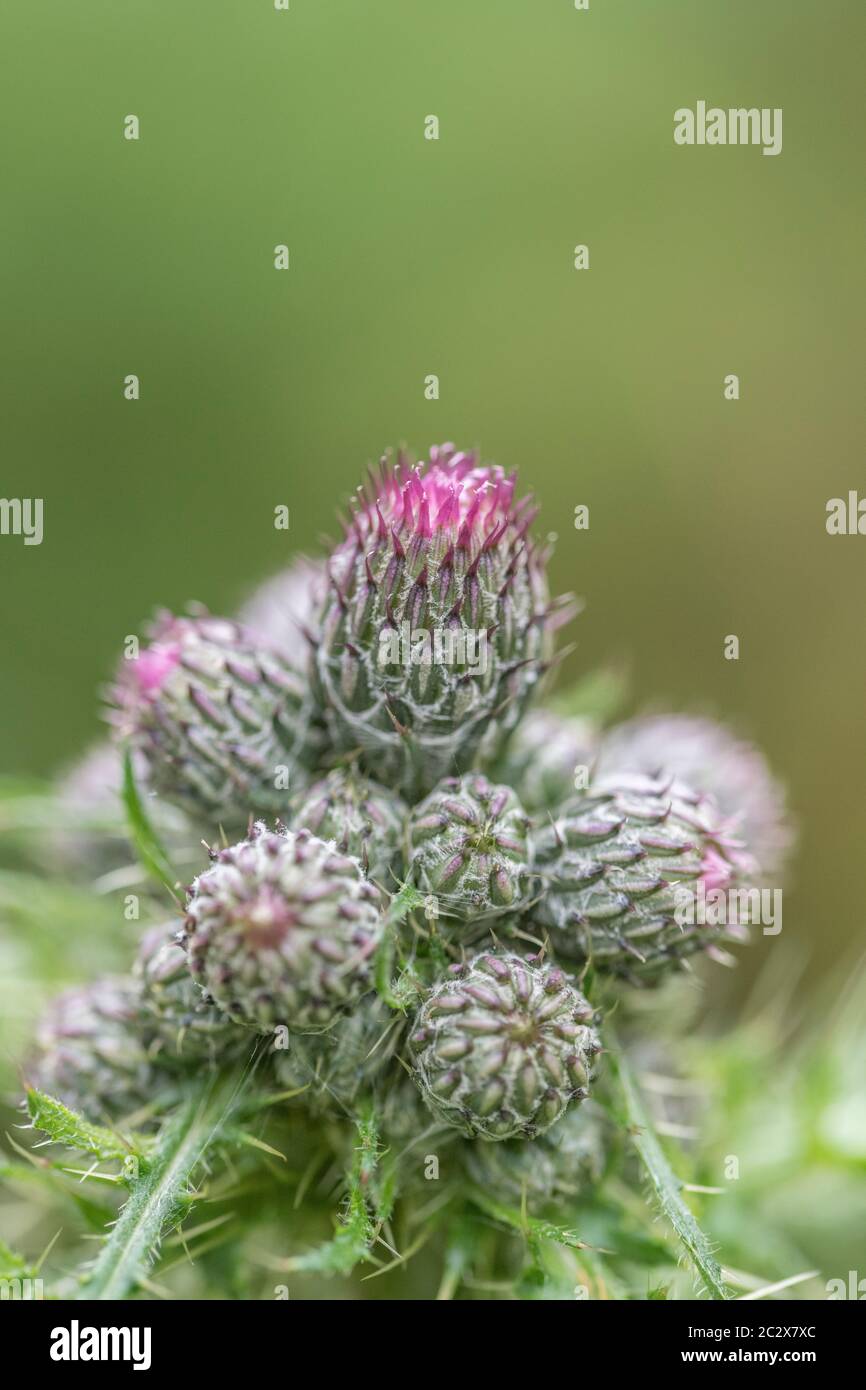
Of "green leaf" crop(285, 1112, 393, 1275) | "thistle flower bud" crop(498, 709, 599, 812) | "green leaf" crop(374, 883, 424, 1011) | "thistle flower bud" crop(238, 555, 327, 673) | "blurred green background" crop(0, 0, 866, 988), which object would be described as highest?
"blurred green background" crop(0, 0, 866, 988)

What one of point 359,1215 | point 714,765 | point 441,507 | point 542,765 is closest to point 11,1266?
point 359,1215

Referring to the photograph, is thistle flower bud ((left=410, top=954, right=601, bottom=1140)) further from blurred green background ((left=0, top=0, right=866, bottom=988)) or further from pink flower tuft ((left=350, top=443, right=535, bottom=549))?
blurred green background ((left=0, top=0, right=866, bottom=988))

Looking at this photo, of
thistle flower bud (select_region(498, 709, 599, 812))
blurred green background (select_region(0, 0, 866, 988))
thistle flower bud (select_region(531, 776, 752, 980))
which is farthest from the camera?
blurred green background (select_region(0, 0, 866, 988))

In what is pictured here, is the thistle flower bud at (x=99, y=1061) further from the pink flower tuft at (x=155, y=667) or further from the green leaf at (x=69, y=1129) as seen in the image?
the pink flower tuft at (x=155, y=667)

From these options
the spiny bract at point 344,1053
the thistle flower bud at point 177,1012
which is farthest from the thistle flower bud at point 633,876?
the thistle flower bud at point 177,1012

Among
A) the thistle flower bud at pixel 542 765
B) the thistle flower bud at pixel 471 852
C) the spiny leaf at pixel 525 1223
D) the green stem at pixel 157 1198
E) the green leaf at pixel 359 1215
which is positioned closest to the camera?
the green leaf at pixel 359 1215

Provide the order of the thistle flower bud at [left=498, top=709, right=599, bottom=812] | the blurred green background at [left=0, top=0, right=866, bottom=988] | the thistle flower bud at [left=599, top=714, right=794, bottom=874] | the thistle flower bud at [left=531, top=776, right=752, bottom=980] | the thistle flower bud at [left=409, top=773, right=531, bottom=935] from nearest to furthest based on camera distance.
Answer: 1. the thistle flower bud at [left=409, top=773, right=531, bottom=935]
2. the thistle flower bud at [left=531, top=776, right=752, bottom=980]
3. the thistle flower bud at [left=498, top=709, right=599, bottom=812]
4. the thistle flower bud at [left=599, top=714, right=794, bottom=874]
5. the blurred green background at [left=0, top=0, right=866, bottom=988]

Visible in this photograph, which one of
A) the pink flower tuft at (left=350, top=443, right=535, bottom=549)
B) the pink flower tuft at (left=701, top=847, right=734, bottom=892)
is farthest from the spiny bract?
the pink flower tuft at (left=350, top=443, right=535, bottom=549)
